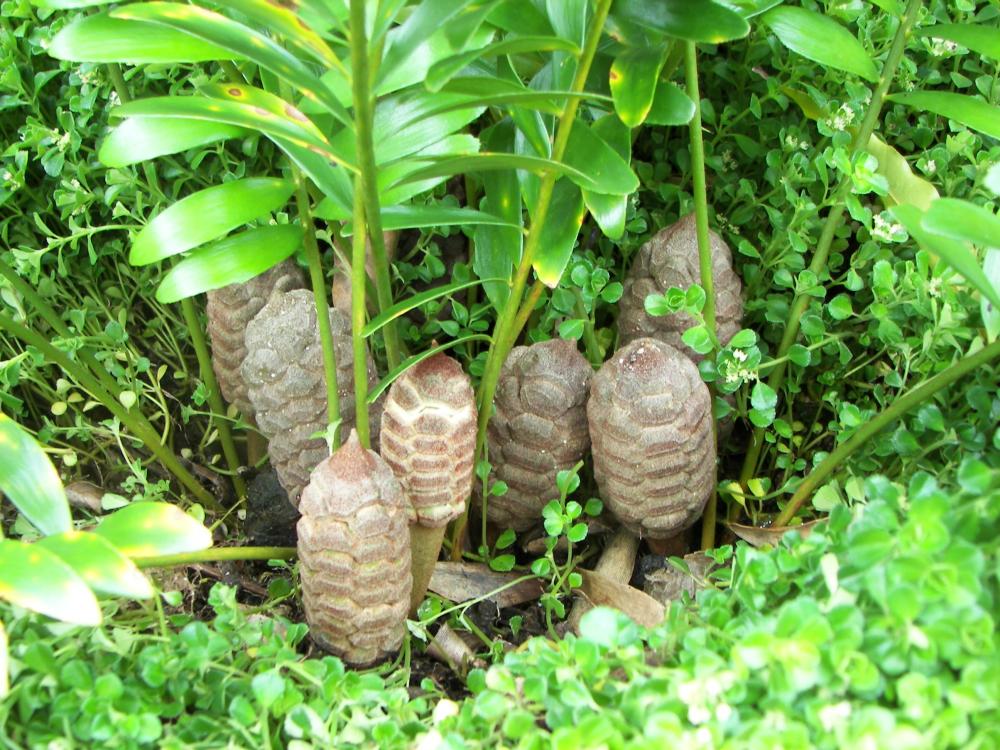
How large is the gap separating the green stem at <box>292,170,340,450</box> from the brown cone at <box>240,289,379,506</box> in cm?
3

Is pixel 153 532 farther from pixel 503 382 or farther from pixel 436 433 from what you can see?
pixel 503 382

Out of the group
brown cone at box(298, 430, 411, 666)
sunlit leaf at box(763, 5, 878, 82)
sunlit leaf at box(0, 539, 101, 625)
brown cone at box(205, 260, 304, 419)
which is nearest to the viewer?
sunlit leaf at box(0, 539, 101, 625)

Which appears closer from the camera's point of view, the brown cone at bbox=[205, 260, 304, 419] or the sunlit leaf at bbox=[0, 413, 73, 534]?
the sunlit leaf at bbox=[0, 413, 73, 534]

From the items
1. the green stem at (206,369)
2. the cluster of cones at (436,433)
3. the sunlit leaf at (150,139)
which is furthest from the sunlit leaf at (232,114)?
the green stem at (206,369)

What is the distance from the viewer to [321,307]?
2.91 ft

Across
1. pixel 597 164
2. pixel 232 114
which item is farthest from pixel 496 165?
pixel 232 114

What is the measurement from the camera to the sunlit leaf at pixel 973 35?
2.93 feet

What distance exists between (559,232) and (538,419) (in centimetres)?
19

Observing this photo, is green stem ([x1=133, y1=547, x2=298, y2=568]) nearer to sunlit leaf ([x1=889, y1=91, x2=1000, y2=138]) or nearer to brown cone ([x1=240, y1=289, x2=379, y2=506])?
brown cone ([x1=240, y1=289, x2=379, y2=506])

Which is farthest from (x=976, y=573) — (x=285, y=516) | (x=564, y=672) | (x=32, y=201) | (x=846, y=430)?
(x=32, y=201)

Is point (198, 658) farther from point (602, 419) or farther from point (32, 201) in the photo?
point (32, 201)

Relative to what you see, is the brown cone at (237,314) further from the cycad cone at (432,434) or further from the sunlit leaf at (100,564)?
the sunlit leaf at (100,564)

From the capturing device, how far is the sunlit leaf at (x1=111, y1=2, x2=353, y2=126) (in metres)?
0.67

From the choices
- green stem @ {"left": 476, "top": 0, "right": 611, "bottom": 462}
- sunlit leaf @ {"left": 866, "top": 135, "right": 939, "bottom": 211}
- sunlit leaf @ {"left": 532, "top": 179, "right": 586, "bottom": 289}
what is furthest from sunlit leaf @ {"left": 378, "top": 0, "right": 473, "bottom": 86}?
sunlit leaf @ {"left": 866, "top": 135, "right": 939, "bottom": 211}
